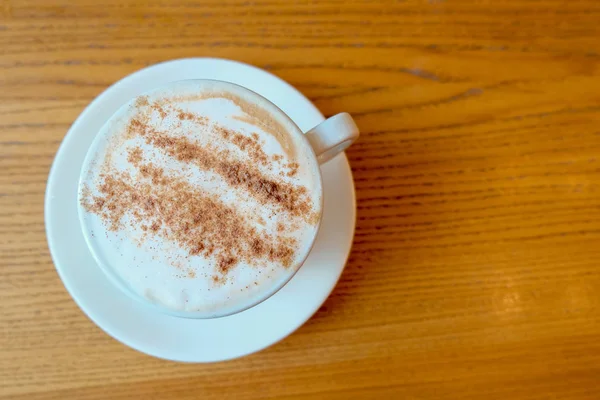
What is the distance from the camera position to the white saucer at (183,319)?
0.67 metres

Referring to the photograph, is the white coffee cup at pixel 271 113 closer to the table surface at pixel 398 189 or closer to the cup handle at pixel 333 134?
the cup handle at pixel 333 134

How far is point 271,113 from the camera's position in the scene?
1.96 feet

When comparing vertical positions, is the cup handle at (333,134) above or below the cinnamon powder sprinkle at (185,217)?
above

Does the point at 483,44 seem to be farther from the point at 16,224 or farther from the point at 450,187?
the point at 16,224

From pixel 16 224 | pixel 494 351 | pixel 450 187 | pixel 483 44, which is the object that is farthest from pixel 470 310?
pixel 16 224

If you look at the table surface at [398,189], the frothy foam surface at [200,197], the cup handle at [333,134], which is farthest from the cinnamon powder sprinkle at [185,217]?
the table surface at [398,189]

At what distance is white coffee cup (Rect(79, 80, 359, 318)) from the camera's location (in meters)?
0.56

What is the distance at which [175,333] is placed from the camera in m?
0.68

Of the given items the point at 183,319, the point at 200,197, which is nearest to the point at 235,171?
the point at 200,197

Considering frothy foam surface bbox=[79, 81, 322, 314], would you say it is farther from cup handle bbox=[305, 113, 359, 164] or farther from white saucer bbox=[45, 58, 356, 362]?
white saucer bbox=[45, 58, 356, 362]

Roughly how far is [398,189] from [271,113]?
12.8 inches

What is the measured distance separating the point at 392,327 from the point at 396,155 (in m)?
0.31

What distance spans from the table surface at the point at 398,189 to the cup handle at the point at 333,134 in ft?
0.73

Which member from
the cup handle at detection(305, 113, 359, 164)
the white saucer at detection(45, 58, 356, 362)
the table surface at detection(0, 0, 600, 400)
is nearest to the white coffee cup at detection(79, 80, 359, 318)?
the cup handle at detection(305, 113, 359, 164)
